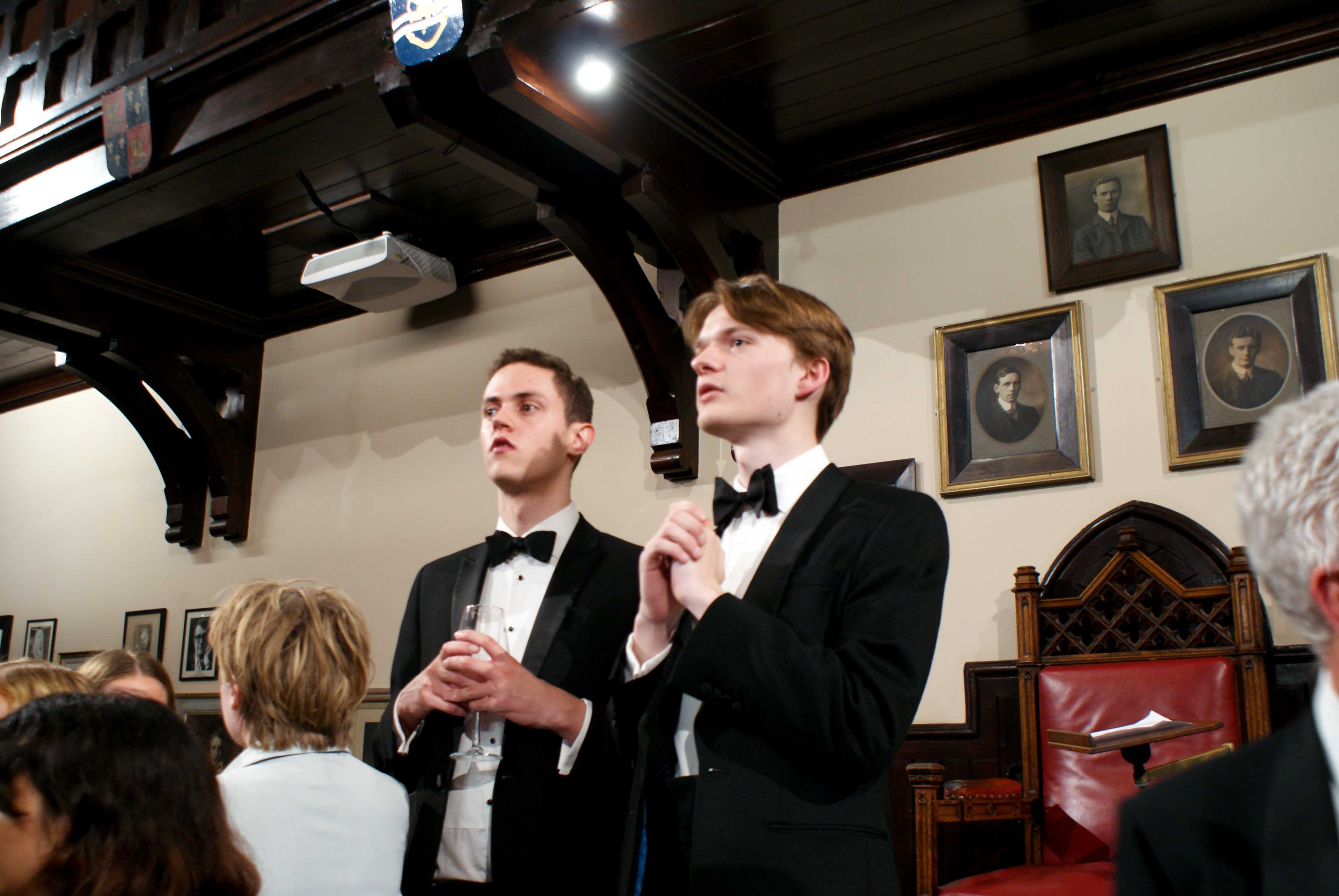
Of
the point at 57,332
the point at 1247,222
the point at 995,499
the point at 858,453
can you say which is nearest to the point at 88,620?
the point at 57,332

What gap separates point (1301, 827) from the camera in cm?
76

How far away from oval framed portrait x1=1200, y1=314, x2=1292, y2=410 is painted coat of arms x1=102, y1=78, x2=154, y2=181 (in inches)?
133

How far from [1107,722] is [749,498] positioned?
1784mm

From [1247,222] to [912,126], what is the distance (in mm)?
1112

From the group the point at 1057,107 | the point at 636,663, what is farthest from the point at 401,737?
the point at 1057,107

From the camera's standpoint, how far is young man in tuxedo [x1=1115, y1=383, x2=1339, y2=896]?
2.51 feet

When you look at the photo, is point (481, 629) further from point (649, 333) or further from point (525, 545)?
point (649, 333)

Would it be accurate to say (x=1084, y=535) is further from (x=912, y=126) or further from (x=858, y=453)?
(x=912, y=126)

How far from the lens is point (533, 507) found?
252 cm

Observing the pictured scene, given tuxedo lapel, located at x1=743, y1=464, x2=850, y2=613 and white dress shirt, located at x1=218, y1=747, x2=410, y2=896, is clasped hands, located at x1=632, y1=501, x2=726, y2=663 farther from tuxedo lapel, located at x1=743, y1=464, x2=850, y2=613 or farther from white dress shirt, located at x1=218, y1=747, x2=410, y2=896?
white dress shirt, located at x1=218, y1=747, x2=410, y2=896

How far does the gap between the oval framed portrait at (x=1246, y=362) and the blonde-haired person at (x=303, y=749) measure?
8.25ft

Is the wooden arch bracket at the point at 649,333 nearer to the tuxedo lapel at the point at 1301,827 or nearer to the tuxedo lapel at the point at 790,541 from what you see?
the tuxedo lapel at the point at 790,541

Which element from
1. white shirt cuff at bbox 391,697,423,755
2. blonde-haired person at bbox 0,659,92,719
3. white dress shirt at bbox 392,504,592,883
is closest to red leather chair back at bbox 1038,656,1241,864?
white dress shirt at bbox 392,504,592,883

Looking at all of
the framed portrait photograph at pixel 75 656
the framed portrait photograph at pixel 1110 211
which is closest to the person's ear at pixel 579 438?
the framed portrait photograph at pixel 1110 211
